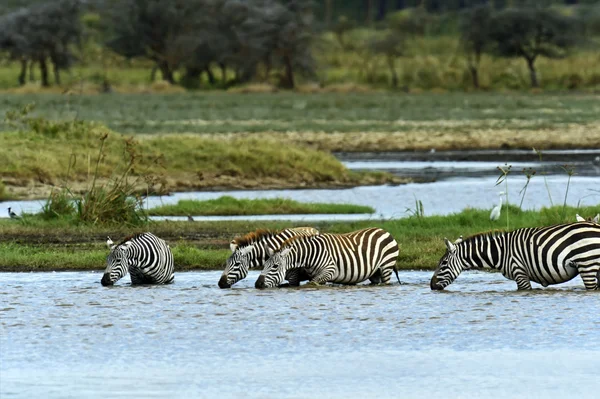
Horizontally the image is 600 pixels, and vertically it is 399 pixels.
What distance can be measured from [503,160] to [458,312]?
25.3m

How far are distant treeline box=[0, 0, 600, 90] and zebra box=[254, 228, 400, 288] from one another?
200ft

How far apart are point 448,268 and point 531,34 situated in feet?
218

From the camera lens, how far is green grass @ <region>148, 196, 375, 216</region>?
73.8ft

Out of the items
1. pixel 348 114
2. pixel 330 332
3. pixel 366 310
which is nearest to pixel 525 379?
pixel 330 332

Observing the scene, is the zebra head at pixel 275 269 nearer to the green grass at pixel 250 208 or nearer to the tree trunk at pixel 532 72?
the green grass at pixel 250 208

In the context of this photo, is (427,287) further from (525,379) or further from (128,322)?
(525,379)

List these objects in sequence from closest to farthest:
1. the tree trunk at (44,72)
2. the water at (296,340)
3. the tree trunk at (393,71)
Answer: the water at (296,340) → the tree trunk at (393,71) → the tree trunk at (44,72)

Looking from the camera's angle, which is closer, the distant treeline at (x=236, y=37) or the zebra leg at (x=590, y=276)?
the zebra leg at (x=590, y=276)

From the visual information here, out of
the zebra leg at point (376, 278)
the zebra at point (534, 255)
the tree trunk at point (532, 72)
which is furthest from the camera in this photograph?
the tree trunk at point (532, 72)

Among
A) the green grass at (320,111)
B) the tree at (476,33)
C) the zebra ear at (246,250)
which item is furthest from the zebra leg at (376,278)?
the tree at (476,33)

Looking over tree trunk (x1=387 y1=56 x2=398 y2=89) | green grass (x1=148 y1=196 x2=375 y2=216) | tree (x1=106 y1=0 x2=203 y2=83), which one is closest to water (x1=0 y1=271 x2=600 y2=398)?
green grass (x1=148 y1=196 x2=375 y2=216)

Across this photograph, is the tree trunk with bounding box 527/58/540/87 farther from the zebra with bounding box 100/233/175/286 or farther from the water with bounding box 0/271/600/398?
the zebra with bounding box 100/233/175/286

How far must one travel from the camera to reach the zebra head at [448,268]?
13.8m

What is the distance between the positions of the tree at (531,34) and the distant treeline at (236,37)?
2.4 inches
